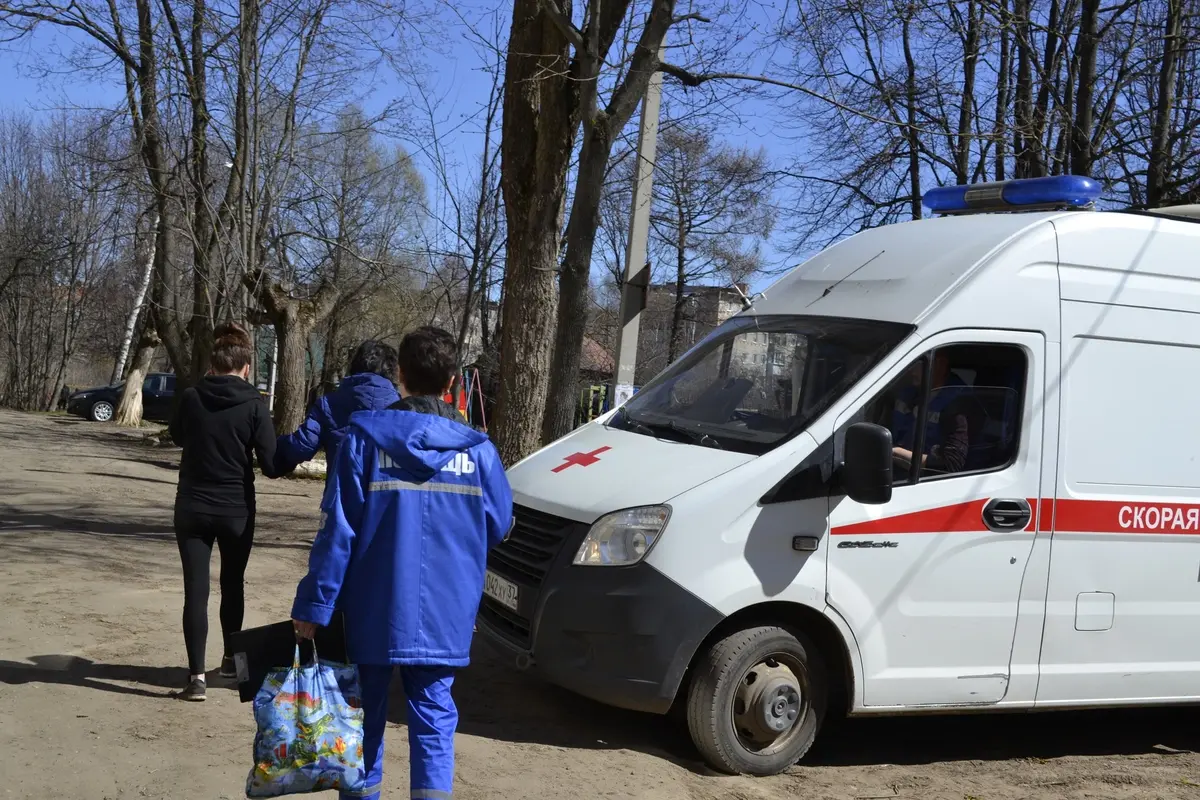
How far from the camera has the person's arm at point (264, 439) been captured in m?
5.19

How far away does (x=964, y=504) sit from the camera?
519 cm

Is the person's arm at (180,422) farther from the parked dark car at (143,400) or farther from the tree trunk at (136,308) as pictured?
the parked dark car at (143,400)

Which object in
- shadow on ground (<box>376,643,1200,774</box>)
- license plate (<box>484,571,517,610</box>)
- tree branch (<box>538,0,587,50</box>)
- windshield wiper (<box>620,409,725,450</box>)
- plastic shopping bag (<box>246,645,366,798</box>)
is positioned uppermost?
tree branch (<box>538,0,587,50</box>)

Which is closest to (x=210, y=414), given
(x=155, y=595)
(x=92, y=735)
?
(x=92, y=735)

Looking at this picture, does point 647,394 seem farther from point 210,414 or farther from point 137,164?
point 137,164

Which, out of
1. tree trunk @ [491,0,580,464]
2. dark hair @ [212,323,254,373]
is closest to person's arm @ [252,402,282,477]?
dark hair @ [212,323,254,373]

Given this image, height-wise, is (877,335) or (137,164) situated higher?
(137,164)

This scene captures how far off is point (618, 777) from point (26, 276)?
143 ft

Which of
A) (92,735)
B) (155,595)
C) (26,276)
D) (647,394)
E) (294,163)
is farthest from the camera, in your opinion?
(26,276)

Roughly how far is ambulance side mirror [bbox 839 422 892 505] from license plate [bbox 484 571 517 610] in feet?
5.37

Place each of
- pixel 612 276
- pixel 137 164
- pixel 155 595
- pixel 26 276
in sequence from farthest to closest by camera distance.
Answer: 1. pixel 26 276
2. pixel 612 276
3. pixel 137 164
4. pixel 155 595

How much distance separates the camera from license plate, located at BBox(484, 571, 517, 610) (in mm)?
5254

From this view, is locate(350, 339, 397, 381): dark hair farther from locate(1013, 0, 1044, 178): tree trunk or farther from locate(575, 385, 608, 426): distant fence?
locate(575, 385, 608, 426): distant fence

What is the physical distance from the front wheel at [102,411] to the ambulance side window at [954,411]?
31171 mm
